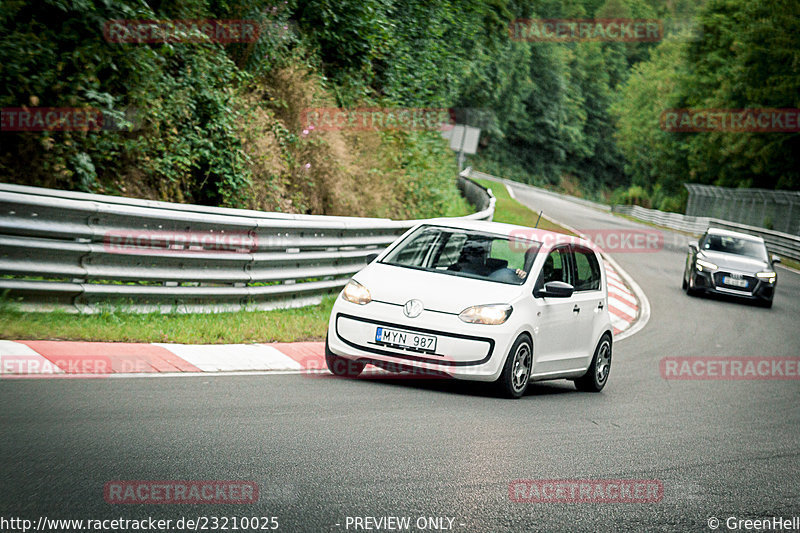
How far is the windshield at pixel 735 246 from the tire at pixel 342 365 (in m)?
17.0

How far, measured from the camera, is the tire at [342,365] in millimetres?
9086

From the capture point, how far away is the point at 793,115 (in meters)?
52.4

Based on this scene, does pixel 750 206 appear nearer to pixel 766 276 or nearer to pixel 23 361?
pixel 766 276

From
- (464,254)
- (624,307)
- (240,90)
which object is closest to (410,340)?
(464,254)

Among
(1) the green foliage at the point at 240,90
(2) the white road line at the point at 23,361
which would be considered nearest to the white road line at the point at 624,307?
(1) the green foliage at the point at 240,90

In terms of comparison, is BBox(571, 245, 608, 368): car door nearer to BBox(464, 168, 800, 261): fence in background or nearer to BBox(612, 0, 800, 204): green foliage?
BBox(464, 168, 800, 261): fence in background

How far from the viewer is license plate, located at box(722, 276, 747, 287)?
76.7 feet

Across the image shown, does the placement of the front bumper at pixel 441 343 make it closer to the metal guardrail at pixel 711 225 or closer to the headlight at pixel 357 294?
the headlight at pixel 357 294

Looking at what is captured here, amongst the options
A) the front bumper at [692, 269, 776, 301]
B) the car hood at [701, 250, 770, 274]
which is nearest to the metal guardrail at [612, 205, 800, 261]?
the car hood at [701, 250, 770, 274]

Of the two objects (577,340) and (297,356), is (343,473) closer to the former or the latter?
(297,356)

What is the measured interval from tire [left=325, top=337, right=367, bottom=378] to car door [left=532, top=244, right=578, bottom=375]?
170cm

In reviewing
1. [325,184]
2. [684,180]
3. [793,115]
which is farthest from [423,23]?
[684,180]

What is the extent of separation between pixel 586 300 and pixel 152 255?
181 inches

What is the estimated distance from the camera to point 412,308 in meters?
8.69
